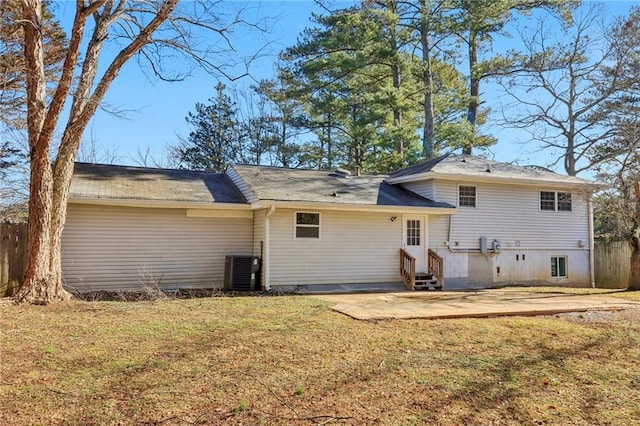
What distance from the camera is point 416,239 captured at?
13383mm

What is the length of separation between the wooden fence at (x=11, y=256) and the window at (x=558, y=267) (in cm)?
1549

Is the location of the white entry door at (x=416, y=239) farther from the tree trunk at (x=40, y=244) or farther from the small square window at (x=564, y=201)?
the tree trunk at (x=40, y=244)

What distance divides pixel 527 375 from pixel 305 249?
7.42 meters

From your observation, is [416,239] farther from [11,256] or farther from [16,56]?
[16,56]

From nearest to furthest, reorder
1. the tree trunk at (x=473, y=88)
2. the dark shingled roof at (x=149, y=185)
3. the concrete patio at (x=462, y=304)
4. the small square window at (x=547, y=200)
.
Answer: the concrete patio at (x=462, y=304) → the dark shingled roof at (x=149, y=185) → the small square window at (x=547, y=200) → the tree trunk at (x=473, y=88)

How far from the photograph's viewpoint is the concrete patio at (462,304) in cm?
816

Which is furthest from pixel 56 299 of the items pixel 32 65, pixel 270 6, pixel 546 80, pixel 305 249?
pixel 546 80

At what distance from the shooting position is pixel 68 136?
856 cm

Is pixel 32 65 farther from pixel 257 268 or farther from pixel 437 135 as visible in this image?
pixel 437 135

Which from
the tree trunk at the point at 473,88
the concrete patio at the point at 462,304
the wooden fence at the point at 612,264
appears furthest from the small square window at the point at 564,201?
the tree trunk at the point at 473,88

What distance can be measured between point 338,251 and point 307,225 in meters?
1.14

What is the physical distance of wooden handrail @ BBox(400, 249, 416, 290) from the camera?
41.2 feet

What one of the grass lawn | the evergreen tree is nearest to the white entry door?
the grass lawn

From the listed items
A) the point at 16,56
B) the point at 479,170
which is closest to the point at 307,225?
the point at 479,170
